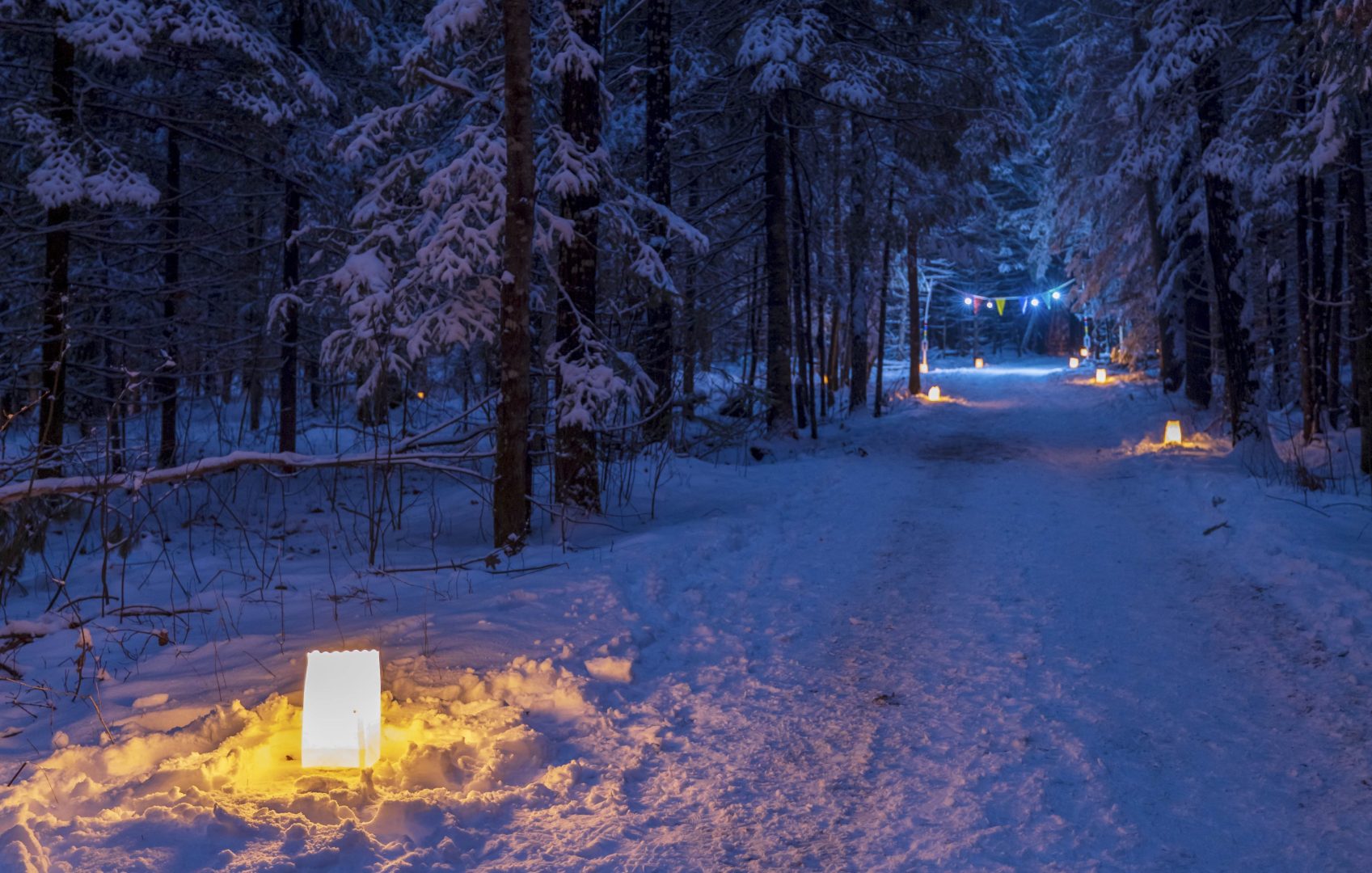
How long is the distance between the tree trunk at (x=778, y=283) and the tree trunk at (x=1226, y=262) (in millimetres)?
6429

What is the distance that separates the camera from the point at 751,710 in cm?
481

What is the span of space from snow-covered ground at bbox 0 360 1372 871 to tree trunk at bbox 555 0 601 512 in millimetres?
706

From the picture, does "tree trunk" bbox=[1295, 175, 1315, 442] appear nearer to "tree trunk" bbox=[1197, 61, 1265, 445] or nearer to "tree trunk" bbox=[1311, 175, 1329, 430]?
"tree trunk" bbox=[1311, 175, 1329, 430]

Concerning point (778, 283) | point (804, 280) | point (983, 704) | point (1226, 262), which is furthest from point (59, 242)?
point (1226, 262)

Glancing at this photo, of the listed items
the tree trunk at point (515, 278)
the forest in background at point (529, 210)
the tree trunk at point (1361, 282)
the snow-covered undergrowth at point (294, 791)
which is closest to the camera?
the snow-covered undergrowth at point (294, 791)

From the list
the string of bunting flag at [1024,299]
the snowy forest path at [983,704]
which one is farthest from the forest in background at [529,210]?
the string of bunting flag at [1024,299]

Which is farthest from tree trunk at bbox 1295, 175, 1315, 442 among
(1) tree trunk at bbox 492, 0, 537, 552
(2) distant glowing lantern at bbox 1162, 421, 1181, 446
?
(1) tree trunk at bbox 492, 0, 537, 552

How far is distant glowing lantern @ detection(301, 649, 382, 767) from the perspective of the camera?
3.78 metres

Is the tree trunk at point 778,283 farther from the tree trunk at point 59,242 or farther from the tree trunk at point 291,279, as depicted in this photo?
the tree trunk at point 59,242

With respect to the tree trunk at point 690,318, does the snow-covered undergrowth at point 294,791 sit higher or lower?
lower

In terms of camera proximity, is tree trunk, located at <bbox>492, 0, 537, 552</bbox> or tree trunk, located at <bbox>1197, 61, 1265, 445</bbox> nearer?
tree trunk, located at <bbox>492, 0, 537, 552</bbox>

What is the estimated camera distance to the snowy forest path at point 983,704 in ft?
11.4

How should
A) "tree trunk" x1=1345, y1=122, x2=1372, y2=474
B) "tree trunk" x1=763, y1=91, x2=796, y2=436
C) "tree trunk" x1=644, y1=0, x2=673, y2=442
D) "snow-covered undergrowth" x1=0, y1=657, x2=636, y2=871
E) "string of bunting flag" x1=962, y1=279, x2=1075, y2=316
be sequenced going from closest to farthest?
"snow-covered undergrowth" x1=0, y1=657, x2=636, y2=871 → "tree trunk" x1=1345, y1=122, x2=1372, y2=474 → "tree trunk" x1=644, y1=0, x2=673, y2=442 → "tree trunk" x1=763, y1=91, x2=796, y2=436 → "string of bunting flag" x1=962, y1=279, x2=1075, y2=316

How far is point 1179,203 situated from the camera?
19531 mm
